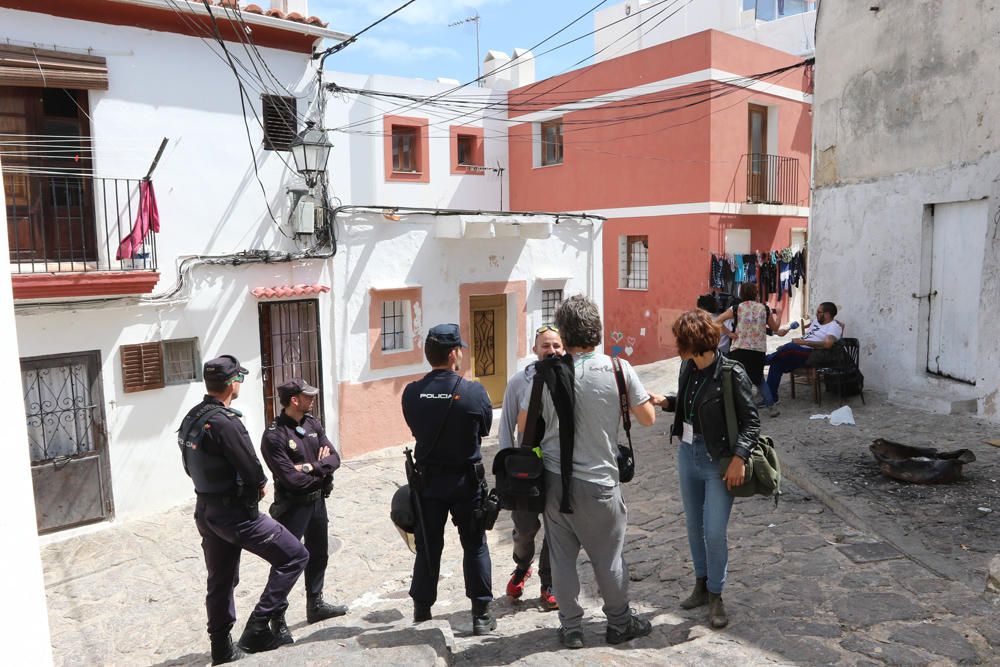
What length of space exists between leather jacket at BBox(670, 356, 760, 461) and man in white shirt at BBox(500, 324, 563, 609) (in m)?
0.83

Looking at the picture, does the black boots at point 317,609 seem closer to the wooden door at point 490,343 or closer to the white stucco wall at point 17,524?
the white stucco wall at point 17,524

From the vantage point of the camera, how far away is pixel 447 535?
7164 mm

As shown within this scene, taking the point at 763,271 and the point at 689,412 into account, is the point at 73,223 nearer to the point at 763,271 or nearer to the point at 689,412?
the point at 689,412

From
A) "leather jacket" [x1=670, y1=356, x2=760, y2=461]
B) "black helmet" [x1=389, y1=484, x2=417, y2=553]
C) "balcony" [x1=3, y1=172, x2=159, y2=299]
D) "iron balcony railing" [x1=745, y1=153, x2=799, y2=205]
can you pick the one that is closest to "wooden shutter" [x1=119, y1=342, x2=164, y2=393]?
"balcony" [x1=3, y1=172, x2=159, y2=299]

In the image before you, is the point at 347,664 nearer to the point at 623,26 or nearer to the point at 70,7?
the point at 70,7

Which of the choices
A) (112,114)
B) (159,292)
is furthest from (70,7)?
(159,292)

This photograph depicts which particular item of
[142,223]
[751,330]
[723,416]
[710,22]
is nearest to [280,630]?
[723,416]

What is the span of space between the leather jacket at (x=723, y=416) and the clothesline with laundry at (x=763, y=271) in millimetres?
13235

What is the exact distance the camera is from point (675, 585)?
472cm

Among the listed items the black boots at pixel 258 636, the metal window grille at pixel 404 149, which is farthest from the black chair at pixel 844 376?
the metal window grille at pixel 404 149

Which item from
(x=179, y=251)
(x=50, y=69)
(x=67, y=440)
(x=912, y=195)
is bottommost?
(x=67, y=440)

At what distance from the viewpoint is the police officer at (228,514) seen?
3994 mm

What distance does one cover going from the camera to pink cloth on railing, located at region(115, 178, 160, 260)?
8.62m

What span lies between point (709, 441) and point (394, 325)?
27.1 ft
